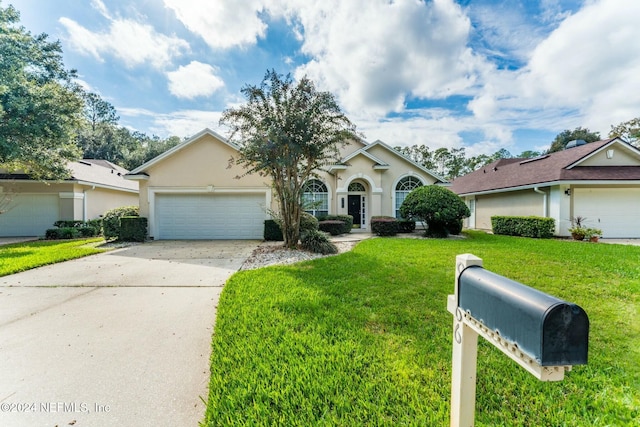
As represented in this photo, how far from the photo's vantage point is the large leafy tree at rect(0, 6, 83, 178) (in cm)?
1037

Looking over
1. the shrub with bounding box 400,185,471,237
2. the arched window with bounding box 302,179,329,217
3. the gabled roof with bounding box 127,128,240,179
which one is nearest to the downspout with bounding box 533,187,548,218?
the shrub with bounding box 400,185,471,237

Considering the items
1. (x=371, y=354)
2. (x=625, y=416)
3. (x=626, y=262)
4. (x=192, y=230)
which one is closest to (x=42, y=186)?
(x=192, y=230)

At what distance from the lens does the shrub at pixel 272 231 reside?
38.4 feet

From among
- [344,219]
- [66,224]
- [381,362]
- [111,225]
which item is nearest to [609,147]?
[344,219]

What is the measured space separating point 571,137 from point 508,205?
34.1m

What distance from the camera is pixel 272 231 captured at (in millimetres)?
11742

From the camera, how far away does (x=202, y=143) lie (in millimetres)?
12430

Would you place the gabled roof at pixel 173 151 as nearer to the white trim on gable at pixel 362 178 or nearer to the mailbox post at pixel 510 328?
the white trim on gable at pixel 362 178

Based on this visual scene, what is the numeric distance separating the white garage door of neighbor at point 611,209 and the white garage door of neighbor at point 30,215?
89.6 ft

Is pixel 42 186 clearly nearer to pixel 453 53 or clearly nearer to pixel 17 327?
pixel 17 327

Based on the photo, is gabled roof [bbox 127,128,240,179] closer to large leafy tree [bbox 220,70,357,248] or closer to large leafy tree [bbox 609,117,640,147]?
large leafy tree [bbox 220,70,357,248]

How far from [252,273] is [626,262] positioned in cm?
985

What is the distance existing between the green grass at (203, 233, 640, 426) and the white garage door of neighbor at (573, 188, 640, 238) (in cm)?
1036

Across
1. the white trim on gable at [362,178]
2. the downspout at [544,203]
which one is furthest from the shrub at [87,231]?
the downspout at [544,203]
